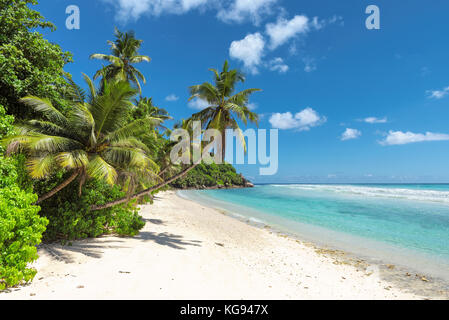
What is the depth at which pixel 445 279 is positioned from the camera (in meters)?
6.85

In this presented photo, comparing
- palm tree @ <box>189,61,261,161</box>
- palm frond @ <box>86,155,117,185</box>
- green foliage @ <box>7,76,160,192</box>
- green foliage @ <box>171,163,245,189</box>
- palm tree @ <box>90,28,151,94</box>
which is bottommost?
green foliage @ <box>171,163,245,189</box>

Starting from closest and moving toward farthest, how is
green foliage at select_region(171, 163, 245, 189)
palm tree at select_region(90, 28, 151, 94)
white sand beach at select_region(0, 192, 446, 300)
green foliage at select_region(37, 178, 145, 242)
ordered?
white sand beach at select_region(0, 192, 446, 300) → green foliage at select_region(37, 178, 145, 242) → palm tree at select_region(90, 28, 151, 94) → green foliage at select_region(171, 163, 245, 189)

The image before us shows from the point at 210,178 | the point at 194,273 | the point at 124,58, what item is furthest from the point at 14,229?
the point at 210,178

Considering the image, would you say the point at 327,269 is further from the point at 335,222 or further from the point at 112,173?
the point at 335,222

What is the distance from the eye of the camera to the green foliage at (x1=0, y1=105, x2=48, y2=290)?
4.11 metres

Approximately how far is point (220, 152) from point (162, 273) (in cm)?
597

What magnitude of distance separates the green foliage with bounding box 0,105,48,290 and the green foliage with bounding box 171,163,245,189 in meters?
62.3

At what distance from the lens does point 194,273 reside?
5.91m

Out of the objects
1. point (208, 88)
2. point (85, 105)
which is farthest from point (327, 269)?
point (85, 105)

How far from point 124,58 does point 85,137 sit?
1556 cm

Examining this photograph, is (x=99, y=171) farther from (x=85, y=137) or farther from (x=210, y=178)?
(x=210, y=178)

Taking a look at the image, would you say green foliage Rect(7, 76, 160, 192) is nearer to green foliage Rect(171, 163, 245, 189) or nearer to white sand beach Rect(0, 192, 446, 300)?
white sand beach Rect(0, 192, 446, 300)

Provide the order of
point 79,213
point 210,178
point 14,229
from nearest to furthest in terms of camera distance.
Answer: point 14,229
point 79,213
point 210,178

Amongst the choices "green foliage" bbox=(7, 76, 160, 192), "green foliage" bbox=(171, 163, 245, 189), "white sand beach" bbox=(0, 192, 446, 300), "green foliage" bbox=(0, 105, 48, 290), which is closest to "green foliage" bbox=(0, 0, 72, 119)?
"green foliage" bbox=(7, 76, 160, 192)
